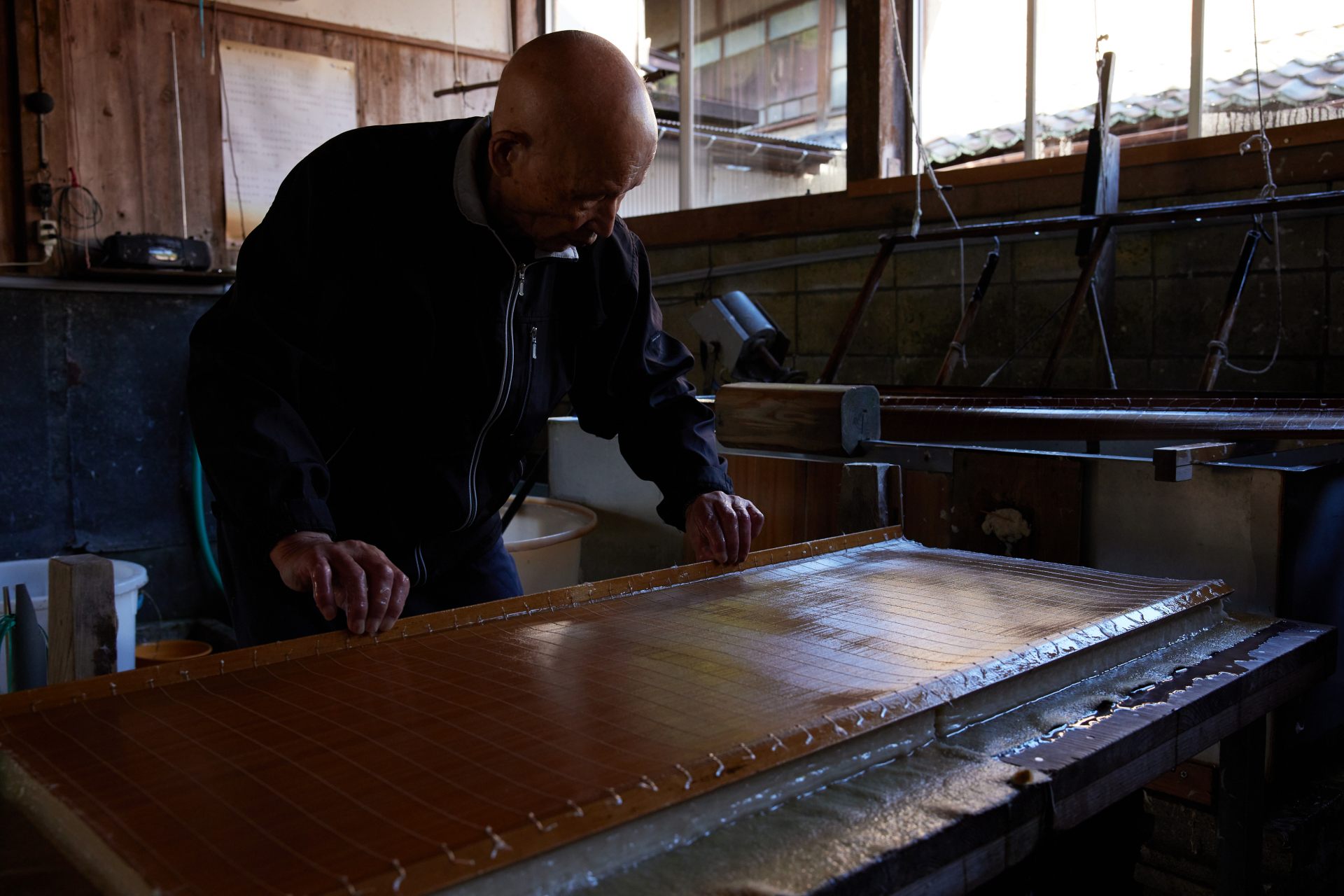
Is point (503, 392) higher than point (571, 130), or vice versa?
point (571, 130)

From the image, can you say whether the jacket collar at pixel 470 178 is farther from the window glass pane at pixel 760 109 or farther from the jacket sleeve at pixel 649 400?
the window glass pane at pixel 760 109

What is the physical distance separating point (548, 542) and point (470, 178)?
61.7 inches

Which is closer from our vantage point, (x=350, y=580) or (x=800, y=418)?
(x=350, y=580)

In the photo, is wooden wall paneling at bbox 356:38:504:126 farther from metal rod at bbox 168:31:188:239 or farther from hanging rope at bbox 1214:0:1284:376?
hanging rope at bbox 1214:0:1284:376

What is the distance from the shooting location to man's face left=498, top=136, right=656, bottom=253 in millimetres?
1459

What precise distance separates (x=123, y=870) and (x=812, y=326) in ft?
13.2

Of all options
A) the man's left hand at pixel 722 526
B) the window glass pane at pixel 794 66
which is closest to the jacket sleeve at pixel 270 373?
the man's left hand at pixel 722 526

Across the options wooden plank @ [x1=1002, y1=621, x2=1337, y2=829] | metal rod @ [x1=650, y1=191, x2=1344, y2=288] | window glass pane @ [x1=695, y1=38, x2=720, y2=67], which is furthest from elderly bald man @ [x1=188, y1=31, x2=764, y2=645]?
window glass pane @ [x1=695, y1=38, x2=720, y2=67]

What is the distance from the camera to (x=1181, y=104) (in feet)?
12.7

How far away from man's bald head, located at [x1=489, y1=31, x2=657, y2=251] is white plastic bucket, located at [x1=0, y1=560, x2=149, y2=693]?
105 inches

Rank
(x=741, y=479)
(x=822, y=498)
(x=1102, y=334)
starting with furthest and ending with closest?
(x=1102, y=334) → (x=741, y=479) → (x=822, y=498)

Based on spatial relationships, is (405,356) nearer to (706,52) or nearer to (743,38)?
(743,38)

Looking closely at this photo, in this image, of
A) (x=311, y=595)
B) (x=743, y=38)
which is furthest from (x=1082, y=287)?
(x=743, y=38)

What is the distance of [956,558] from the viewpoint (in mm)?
1837
